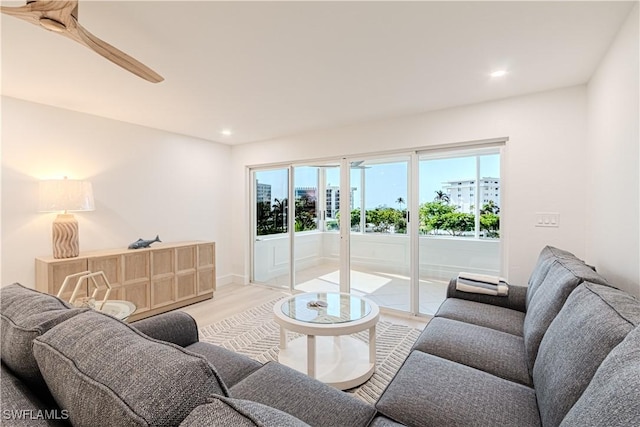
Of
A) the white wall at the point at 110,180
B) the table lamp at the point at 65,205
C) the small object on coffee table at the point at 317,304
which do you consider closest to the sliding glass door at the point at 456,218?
the small object on coffee table at the point at 317,304

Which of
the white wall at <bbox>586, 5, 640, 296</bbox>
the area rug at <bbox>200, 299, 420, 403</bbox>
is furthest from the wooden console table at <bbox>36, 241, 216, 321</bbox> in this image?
the white wall at <bbox>586, 5, 640, 296</bbox>

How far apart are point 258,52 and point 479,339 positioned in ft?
7.85

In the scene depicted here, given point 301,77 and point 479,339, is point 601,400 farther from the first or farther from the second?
point 301,77

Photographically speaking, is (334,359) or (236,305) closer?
(334,359)

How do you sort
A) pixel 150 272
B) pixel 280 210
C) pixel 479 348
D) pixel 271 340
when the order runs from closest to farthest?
pixel 479 348 → pixel 271 340 → pixel 150 272 → pixel 280 210

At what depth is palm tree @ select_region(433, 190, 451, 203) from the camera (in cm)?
342

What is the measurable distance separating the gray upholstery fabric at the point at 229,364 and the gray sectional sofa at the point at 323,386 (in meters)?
0.01

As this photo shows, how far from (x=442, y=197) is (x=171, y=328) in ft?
9.85

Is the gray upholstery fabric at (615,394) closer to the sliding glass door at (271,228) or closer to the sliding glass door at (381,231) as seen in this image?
the sliding glass door at (381,231)

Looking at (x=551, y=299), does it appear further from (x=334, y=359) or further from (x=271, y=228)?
(x=271, y=228)

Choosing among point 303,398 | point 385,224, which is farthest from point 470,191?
point 303,398

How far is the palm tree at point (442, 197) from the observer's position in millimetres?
3416

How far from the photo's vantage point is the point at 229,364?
1.53 meters

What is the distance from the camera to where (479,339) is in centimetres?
176
